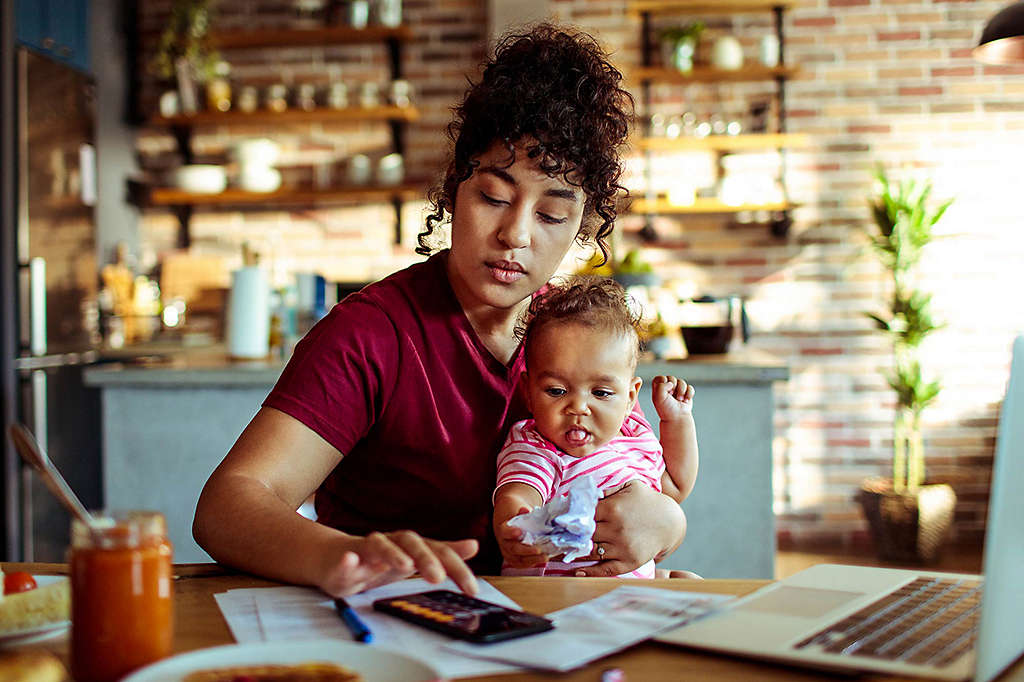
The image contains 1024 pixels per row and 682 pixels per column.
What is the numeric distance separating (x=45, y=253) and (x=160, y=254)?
54.6 inches

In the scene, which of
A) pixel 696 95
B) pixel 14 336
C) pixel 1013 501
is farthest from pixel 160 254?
pixel 1013 501

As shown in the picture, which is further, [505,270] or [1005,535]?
[505,270]

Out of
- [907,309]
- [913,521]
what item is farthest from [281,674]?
[907,309]

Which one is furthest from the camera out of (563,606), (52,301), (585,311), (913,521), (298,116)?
(298,116)

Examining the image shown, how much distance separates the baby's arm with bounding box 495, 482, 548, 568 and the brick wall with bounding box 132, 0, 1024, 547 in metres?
3.37

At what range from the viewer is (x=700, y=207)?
4.59m

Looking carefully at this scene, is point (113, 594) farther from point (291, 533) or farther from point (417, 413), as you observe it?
point (417, 413)

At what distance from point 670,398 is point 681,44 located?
341 centimetres

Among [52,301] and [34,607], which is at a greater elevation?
[52,301]

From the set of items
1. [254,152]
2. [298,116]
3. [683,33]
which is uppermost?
[683,33]

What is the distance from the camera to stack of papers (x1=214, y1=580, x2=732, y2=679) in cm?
83

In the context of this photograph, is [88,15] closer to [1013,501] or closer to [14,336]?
[14,336]

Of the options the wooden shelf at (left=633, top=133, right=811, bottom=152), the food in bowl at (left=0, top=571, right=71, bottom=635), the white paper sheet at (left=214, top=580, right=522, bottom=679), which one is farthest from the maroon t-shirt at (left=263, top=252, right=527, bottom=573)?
the wooden shelf at (left=633, top=133, right=811, bottom=152)

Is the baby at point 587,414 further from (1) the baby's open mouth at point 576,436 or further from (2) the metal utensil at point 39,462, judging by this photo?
(2) the metal utensil at point 39,462
